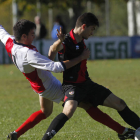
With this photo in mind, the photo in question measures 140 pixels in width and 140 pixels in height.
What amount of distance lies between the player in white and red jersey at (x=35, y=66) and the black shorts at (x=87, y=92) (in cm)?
17

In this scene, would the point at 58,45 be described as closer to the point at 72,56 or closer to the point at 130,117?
the point at 72,56

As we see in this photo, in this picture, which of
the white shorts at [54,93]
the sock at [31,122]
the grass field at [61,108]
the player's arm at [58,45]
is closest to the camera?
the player's arm at [58,45]

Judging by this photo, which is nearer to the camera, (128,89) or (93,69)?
(128,89)

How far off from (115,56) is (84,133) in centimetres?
1532

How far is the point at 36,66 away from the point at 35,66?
18mm

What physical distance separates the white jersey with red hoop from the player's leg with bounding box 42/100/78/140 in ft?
1.22

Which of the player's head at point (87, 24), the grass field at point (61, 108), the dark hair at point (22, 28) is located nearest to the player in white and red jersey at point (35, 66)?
the dark hair at point (22, 28)

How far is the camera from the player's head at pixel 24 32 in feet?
15.8

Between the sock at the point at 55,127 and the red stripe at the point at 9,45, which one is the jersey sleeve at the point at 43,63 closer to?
the red stripe at the point at 9,45

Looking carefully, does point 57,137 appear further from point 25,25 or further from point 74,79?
point 25,25

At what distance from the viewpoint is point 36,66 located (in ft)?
15.0

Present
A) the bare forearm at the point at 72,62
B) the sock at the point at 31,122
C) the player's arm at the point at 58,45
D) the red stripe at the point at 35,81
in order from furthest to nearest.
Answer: the sock at the point at 31,122, the red stripe at the point at 35,81, the player's arm at the point at 58,45, the bare forearm at the point at 72,62

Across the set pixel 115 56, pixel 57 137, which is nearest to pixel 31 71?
pixel 57 137

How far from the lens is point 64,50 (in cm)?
502
